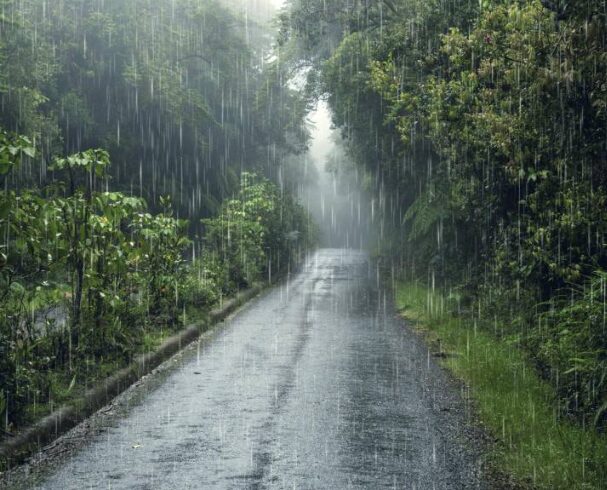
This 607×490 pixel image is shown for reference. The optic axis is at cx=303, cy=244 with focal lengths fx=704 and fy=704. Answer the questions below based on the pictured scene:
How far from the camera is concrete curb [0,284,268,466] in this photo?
18.5 feet

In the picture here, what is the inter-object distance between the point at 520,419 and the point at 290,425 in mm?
2148

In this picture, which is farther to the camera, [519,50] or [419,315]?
[419,315]

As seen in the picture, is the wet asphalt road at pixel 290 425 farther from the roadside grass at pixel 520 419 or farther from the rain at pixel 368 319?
the roadside grass at pixel 520 419

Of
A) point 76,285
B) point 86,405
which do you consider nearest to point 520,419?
point 86,405

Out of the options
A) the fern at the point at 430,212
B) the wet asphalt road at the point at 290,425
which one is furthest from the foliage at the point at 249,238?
the wet asphalt road at the point at 290,425

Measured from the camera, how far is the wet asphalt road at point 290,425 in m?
5.27

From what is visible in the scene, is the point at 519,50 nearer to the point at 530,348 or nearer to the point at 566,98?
the point at 566,98

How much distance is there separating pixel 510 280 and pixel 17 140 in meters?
7.91

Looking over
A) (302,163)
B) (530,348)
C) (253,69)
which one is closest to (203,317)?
(530,348)

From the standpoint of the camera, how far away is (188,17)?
3453 cm

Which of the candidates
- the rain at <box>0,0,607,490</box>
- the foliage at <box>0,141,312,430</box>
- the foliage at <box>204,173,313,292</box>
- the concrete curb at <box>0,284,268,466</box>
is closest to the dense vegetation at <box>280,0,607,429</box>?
the rain at <box>0,0,607,490</box>

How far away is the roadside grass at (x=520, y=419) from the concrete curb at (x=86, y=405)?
3773 millimetres

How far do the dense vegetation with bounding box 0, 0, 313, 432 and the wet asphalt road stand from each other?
3.24ft

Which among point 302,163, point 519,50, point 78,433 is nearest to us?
point 78,433
